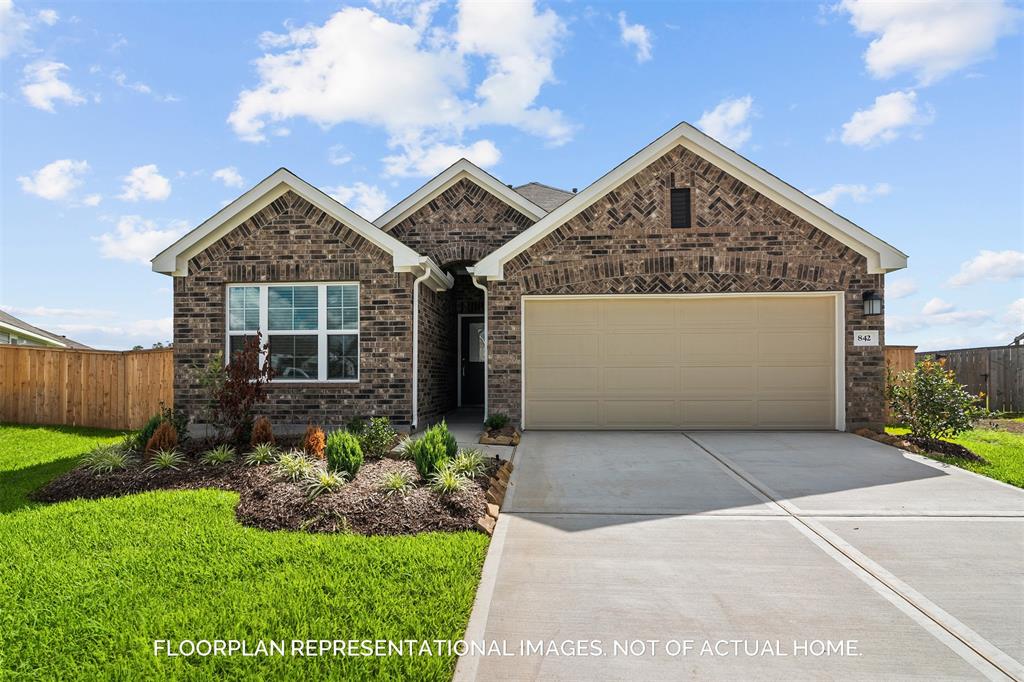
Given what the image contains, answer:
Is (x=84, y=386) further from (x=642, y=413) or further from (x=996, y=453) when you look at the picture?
(x=996, y=453)

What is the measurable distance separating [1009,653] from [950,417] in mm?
6969

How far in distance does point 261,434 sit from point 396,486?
319 cm

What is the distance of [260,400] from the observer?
26.2 feet

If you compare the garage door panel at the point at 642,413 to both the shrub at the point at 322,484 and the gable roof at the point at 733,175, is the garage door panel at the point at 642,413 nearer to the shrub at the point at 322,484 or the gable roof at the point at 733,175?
the gable roof at the point at 733,175

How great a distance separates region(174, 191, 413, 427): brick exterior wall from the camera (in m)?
10.2

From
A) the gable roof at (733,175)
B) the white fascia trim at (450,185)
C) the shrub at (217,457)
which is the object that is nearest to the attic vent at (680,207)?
the gable roof at (733,175)

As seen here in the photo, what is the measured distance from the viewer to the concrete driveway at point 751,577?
3.10 meters

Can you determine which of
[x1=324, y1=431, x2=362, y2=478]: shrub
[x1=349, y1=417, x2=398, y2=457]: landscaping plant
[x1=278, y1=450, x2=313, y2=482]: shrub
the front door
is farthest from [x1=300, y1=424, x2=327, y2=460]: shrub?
the front door

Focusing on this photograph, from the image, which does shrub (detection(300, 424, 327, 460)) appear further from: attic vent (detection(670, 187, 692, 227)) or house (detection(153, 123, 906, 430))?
attic vent (detection(670, 187, 692, 227))

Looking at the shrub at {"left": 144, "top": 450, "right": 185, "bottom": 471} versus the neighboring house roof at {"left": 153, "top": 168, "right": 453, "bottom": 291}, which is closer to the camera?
the shrub at {"left": 144, "top": 450, "right": 185, "bottom": 471}

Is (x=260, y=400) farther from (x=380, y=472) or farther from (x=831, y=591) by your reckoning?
(x=831, y=591)

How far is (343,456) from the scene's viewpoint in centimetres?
615

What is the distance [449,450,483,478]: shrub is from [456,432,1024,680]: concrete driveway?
45 cm

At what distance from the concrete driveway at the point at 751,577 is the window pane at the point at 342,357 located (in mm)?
4522
